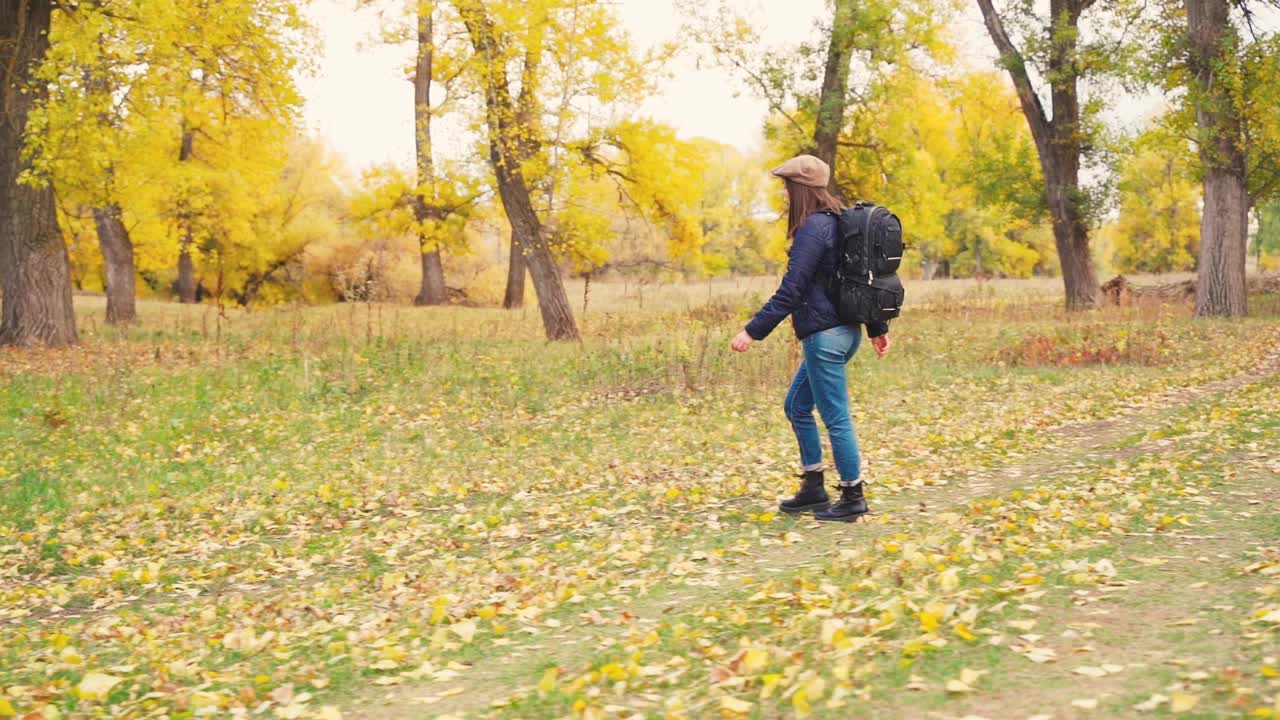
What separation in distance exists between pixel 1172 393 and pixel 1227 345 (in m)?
5.10

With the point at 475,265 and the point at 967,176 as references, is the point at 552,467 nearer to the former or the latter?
the point at 967,176

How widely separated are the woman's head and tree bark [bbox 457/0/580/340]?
12.2m

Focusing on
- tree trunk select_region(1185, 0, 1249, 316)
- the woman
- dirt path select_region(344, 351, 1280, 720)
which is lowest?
dirt path select_region(344, 351, 1280, 720)

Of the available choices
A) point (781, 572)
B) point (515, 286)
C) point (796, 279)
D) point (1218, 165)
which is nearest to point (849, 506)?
point (781, 572)

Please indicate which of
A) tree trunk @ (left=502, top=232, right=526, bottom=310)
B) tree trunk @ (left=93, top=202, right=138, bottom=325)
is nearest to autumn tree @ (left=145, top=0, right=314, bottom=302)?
tree trunk @ (left=93, top=202, right=138, bottom=325)

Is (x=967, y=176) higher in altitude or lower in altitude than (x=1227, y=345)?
higher

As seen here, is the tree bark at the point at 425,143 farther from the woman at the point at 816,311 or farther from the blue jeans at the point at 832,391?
the blue jeans at the point at 832,391

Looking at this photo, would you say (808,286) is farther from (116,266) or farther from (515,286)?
(515,286)

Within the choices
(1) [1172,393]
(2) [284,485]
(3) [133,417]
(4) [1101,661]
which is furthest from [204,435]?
(1) [1172,393]

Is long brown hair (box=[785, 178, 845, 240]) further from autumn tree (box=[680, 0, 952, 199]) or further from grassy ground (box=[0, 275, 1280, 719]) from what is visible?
autumn tree (box=[680, 0, 952, 199])

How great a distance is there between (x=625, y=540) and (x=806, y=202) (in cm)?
257

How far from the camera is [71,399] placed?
42.7 feet

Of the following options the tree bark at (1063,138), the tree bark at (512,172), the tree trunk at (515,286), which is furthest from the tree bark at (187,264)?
the tree bark at (1063,138)

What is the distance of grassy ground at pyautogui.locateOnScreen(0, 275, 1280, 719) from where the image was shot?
4270 mm
